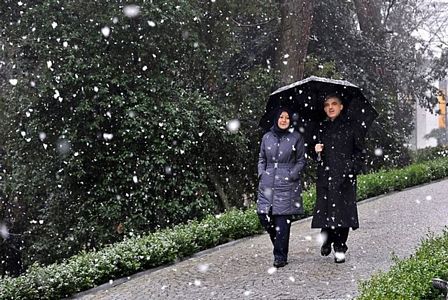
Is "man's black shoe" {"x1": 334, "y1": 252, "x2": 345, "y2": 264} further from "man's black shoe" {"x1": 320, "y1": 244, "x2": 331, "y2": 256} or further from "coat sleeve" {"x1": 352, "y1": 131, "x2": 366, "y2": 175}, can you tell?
"coat sleeve" {"x1": 352, "y1": 131, "x2": 366, "y2": 175}

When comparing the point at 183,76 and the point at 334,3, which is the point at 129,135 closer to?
the point at 183,76

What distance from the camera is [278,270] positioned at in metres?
6.34

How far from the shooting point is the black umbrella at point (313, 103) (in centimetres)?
646

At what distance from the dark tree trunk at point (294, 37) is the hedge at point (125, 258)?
15.4 feet

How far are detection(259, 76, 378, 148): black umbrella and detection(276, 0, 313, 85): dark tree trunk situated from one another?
329 inches

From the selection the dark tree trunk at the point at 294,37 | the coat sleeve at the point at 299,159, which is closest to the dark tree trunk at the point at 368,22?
the dark tree trunk at the point at 294,37

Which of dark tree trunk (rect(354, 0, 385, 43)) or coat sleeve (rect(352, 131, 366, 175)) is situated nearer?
coat sleeve (rect(352, 131, 366, 175))

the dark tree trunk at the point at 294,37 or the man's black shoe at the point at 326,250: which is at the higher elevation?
the dark tree trunk at the point at 294,37

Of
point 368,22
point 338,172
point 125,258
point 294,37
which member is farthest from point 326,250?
point 368,22

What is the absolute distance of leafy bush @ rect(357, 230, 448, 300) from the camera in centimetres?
415

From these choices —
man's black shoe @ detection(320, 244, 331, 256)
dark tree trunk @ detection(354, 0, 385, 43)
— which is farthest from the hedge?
dark tree trunk @ detection(354, 0, 385, 43)

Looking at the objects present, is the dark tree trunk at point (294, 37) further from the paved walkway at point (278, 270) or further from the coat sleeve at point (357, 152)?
the coat sleeve at point (357, 152)

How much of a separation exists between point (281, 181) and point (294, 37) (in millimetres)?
9585

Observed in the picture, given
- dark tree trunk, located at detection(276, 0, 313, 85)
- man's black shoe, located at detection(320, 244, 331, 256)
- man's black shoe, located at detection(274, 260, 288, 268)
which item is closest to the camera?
man's black shoe, located at detection(274, 260, 288, 268)
